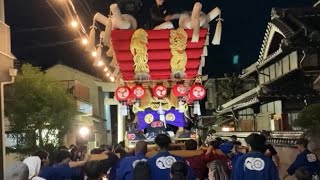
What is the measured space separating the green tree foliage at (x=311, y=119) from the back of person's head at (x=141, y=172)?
6.18 m

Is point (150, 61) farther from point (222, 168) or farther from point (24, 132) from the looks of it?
point (24, 132)

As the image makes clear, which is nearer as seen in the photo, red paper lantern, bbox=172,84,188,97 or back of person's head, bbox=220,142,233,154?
back of person's head, bbox=220,142,233,154

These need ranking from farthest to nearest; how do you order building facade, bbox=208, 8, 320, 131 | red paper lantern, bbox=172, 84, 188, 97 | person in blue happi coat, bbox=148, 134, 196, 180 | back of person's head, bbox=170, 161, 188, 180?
red paper lantern, bbox=172, 84, 188, 97, building facade, bbox=208, 8, 320, 131, person in blue happi coat, bbox=148, 134, 196, 180, back of person's head, bbox=170, 161, 188, 180

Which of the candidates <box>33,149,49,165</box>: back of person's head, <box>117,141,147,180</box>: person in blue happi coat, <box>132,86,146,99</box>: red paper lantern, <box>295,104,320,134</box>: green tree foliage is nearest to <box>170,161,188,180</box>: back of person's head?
<box>117,141,147,180</box>: person in blue happi coat

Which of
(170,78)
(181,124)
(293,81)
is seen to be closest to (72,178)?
(170,78)

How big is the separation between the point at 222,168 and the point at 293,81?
517 inches

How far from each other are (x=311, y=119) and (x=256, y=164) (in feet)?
17.7

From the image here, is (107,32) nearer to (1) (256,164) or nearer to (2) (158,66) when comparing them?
(2) (158,66)

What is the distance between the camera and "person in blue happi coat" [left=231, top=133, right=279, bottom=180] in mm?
6742

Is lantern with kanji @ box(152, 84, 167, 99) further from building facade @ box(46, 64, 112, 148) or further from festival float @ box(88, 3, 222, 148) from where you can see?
building facade @ box(46, 64, 112, 148)

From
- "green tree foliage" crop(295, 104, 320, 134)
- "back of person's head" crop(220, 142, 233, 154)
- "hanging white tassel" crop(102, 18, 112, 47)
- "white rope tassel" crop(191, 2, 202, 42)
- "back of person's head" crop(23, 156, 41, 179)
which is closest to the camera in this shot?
"back of person's head" crop(23, 156, 41, 179)

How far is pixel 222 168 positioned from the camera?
742 cm

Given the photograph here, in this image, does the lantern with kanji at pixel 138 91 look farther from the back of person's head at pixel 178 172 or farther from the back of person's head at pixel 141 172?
the back of person's head at pixel 178 172

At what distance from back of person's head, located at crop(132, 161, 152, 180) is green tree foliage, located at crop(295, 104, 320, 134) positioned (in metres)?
6.18
